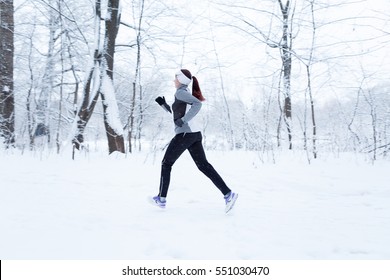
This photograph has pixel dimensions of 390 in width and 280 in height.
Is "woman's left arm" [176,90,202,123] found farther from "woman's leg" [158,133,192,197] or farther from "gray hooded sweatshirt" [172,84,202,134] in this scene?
"woman's leg" [158,133,192,197]

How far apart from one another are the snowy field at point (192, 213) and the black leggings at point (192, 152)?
0.33 metres

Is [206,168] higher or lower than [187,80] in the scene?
lower

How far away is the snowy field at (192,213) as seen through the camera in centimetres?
241

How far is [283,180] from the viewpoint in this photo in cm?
531

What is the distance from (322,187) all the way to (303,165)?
5.32 feet

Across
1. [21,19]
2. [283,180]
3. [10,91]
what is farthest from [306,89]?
[21,19]

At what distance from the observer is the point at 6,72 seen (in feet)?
27.3

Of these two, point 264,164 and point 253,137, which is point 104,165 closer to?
point 264,164

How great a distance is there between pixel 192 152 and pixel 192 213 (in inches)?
26.5

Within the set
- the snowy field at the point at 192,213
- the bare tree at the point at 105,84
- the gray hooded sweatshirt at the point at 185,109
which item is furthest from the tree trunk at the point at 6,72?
the gray hooded sweatshirt at the point at 185,109

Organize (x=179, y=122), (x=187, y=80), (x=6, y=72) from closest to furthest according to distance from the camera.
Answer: (x=179, y=122) → (x=187, y=80) → (x=6, y=72)

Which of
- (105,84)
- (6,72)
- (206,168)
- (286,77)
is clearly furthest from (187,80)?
(286,77)

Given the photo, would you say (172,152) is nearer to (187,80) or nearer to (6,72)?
Answer: (187,80)

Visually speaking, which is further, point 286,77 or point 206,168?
point 286,77
